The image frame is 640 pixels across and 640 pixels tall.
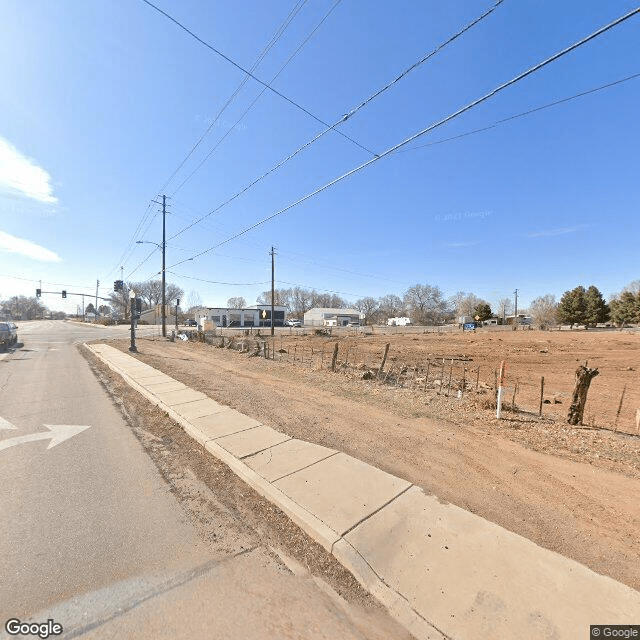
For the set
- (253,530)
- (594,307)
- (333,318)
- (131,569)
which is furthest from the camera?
(333,318)

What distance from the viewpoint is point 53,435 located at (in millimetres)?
5773

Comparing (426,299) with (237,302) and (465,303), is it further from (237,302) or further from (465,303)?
(237,302)

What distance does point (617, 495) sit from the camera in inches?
153

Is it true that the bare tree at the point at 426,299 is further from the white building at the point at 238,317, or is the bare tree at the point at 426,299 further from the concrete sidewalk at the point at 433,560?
the concrete sidewalk at the point at 433,560

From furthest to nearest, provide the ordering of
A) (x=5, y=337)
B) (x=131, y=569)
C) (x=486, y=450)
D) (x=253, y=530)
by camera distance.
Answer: (x=5, y=337)
(x=486, y=450)
(x=253, y=530)
(x=131, y=569)

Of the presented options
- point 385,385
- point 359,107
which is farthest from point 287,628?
point 385,385

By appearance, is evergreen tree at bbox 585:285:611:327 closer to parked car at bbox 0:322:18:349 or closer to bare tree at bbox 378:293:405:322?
bare tree at bbox 378:293:405:322

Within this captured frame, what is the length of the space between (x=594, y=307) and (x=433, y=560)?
89.6m

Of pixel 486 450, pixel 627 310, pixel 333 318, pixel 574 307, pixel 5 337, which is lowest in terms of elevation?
pixel 486 450

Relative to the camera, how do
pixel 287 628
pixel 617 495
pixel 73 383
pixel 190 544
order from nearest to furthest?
pixel 287 628 → pixel 190 544 → pixel 617 495 → pixel 73 383

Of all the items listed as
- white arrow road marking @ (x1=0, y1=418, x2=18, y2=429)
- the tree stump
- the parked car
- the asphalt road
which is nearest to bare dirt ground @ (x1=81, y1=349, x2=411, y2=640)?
the asphalt road

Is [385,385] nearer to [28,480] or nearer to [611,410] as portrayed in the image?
[611,410]

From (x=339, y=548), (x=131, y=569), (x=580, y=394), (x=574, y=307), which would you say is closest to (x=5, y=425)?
(x=131, y=569)

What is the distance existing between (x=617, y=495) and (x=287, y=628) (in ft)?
14.3
